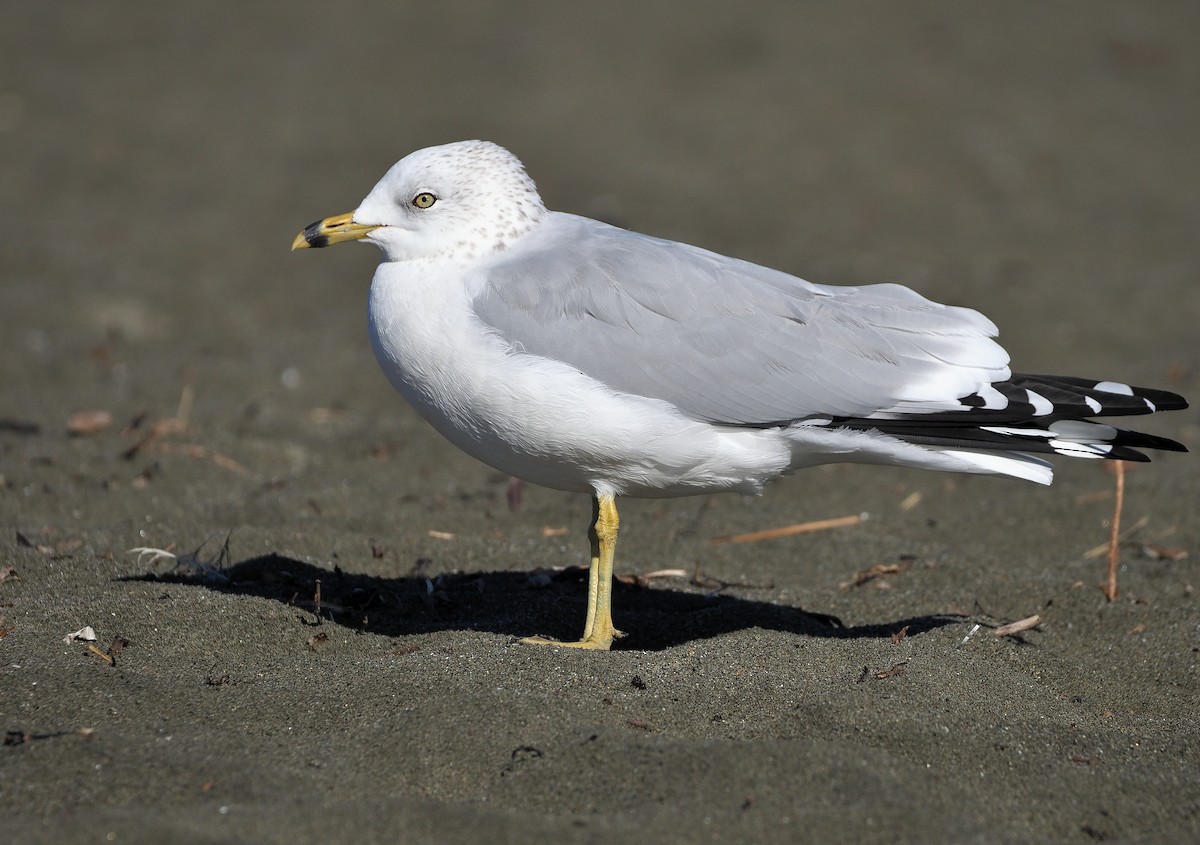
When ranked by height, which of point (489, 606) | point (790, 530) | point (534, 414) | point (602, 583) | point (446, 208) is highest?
point (446, 208)

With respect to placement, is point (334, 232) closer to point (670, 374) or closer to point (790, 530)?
point (670, 374)

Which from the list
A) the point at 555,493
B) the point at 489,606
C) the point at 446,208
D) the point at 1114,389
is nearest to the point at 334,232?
the point at 446,208

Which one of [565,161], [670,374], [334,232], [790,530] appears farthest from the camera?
[565,161]

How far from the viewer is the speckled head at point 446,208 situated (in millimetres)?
4367

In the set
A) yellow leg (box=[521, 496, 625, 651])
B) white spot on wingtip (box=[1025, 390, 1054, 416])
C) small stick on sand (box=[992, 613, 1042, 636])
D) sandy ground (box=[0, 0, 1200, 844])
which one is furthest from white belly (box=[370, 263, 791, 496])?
small stick on sand (box=[992, 613, 1042, 636])

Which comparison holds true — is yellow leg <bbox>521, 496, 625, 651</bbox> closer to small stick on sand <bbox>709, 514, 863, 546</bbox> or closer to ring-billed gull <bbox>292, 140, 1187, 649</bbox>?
ring-billed gull <bbox>292, 140, 1187, 649</bbox>

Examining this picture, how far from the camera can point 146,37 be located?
40.4ft

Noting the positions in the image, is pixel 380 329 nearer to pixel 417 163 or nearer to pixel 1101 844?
pixel 417 163

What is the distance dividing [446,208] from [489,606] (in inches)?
55.7

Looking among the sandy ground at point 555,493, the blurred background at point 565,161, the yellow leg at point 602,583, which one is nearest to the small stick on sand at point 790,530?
the sandy ground at point 555,493

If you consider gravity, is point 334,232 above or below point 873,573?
above

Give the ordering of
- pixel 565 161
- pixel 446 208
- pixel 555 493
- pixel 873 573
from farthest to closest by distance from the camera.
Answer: pixel 565 161
pixel 555 493
pixel 873 573
pixel 446 208

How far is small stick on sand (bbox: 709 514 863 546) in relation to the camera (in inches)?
226

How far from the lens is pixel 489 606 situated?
4727 millimetres
